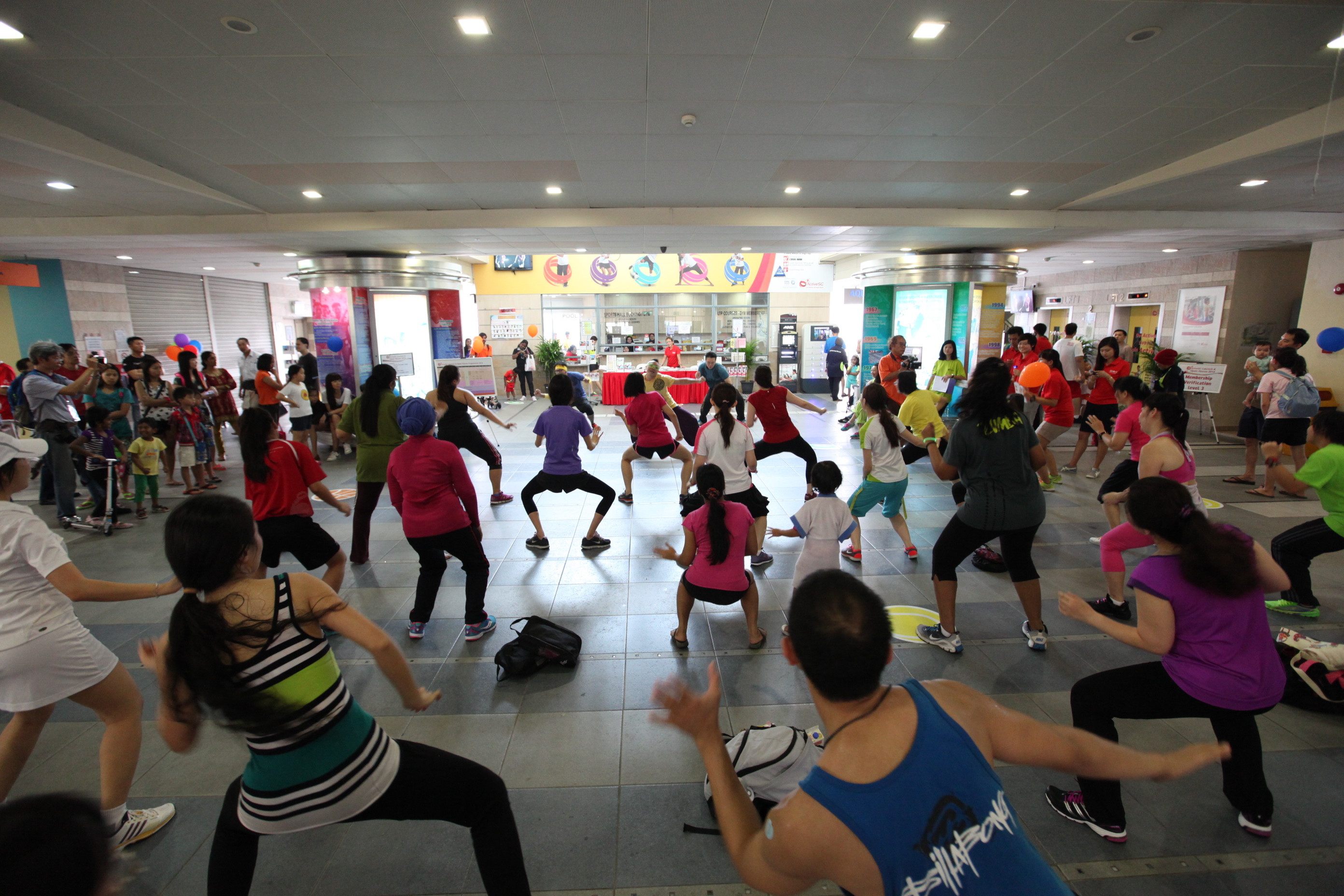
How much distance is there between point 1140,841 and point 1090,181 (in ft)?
26.6

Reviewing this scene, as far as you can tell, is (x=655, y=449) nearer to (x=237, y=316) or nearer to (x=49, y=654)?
(x=49, y=654)

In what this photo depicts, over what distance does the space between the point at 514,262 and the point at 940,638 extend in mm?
17406

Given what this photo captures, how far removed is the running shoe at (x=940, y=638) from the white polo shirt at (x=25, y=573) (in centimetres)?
434

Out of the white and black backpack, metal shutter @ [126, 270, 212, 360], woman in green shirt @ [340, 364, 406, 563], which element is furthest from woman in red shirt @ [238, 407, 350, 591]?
metal shutter @ [126, 270, 212, 360]

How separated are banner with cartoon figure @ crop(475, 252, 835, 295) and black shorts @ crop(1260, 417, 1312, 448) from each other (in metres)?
12.8

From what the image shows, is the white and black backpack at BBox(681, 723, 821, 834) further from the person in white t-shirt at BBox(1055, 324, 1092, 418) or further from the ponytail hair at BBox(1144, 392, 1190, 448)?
the person in white t-shirt at BBox(1055, 324, 1092, 418)

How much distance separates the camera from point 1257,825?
8.06 ft

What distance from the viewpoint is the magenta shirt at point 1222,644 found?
7.23 feet

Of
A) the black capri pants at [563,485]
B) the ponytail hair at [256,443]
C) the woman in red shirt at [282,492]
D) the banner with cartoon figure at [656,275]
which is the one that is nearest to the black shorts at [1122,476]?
the black capri pants at [563,485]

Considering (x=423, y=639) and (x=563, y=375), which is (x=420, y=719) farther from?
(x=563, y=375)

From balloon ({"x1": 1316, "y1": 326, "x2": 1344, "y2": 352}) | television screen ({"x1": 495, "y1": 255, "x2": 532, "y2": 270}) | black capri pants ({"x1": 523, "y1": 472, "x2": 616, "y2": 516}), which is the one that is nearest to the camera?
black capri pants ({"x1": 523, "y1": 472, "x2": 616, "y2": 516})

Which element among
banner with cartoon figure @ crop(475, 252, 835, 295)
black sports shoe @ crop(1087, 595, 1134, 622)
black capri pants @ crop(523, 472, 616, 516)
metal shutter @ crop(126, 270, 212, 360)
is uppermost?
banner with cartoon figure @ crop(475, 252, 835, 295)

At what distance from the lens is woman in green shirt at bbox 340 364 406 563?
5.04 meters

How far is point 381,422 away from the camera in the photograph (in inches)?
202
